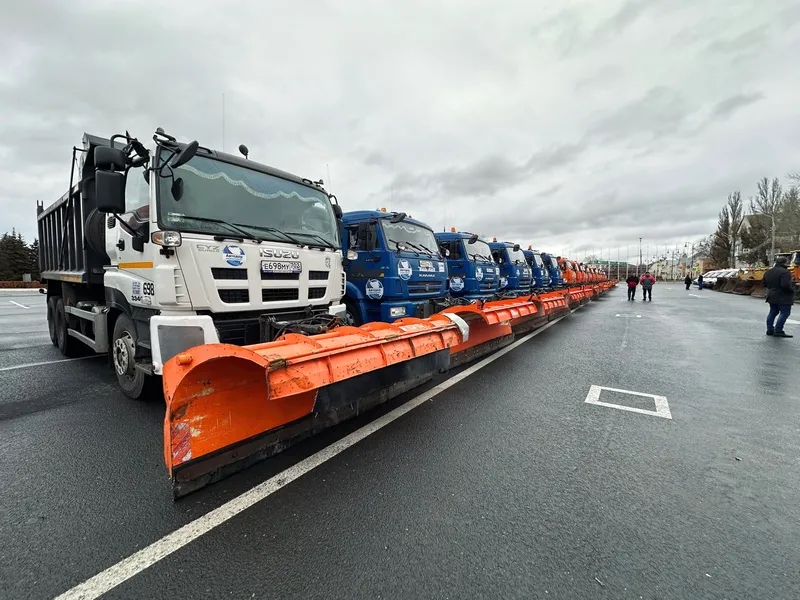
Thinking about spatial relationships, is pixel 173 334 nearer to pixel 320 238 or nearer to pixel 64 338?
pixel 320 238

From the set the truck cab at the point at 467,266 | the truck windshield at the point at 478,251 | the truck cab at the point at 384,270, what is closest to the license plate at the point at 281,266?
the truck cab at the point at 384,270

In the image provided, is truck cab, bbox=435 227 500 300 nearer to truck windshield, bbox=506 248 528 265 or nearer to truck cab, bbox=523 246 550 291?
truck windshield, bbox=506 248 528 265

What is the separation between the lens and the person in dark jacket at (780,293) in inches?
372

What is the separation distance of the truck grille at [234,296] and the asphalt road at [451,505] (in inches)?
55.2

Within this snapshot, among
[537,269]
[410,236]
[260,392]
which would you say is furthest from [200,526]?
[537,269]

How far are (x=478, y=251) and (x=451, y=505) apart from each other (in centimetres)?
1020

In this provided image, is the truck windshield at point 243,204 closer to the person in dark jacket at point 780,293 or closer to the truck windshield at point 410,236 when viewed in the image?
the truck windshield at point 410,236

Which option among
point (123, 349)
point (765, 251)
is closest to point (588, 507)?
point (123, 349)

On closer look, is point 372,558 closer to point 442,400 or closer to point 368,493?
point 368,493

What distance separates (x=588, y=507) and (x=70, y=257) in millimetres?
7793

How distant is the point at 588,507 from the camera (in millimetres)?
2545

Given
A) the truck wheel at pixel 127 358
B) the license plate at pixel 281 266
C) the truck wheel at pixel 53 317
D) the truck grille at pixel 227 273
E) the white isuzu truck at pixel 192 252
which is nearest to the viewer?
the white isuzu truck at pixel 192 252

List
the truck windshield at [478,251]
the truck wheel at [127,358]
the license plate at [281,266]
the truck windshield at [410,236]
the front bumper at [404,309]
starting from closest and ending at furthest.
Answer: the license plate at [281,266] → the truck wheel at [127,358] → the front bumper at [404,309] → the truck windshield at [410,236] → the truck windshield at [478,251]

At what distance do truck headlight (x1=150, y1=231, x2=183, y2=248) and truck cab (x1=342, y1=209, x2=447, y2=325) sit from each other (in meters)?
3.59
